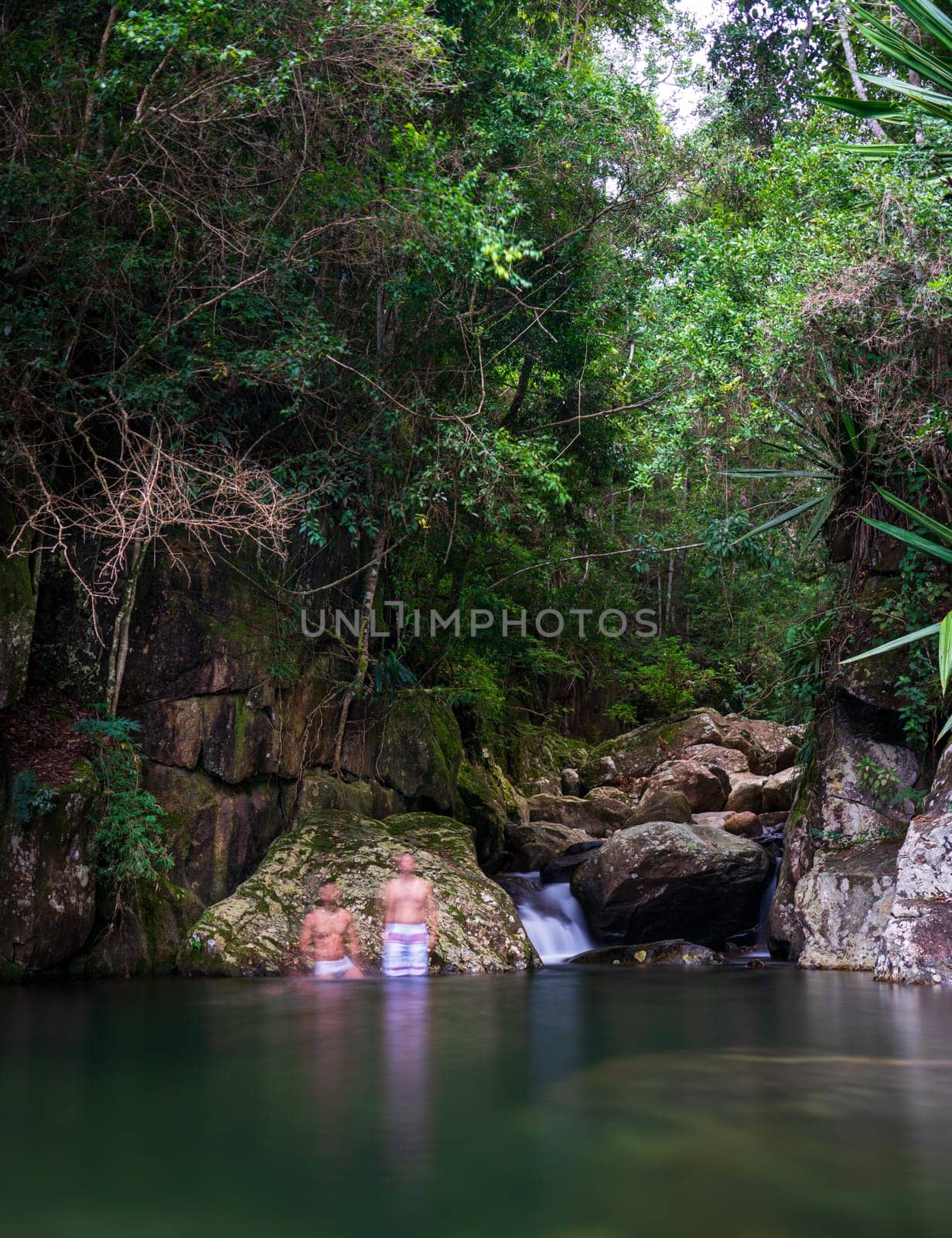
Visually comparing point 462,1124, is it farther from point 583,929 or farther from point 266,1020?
point 583,929

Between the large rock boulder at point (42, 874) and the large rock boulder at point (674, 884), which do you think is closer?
the large rock boulder at point (42, 874)

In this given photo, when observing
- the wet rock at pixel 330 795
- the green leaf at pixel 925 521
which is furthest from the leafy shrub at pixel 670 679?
the green leaf at pixel 925 521

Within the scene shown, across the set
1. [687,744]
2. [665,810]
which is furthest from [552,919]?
[687,744]

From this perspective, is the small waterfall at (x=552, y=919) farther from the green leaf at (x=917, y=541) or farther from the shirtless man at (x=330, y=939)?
the green leaf at (x=917, y=541)

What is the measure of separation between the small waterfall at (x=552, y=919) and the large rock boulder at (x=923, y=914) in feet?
13.9

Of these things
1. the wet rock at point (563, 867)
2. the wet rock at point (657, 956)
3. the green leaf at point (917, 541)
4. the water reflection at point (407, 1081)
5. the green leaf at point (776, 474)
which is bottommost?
the wet rock at point (657, 956)

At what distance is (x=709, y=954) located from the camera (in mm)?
12188

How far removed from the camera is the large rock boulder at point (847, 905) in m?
10.7

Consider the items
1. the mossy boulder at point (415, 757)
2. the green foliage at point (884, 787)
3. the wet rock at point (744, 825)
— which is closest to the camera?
the green foliage at point (884, 787)

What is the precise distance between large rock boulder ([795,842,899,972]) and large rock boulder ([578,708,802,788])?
9.89 metres

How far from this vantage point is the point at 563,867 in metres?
15.1

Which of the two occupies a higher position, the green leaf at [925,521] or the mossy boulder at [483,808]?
the green leaf at [925,521]

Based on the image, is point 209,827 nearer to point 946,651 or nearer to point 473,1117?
point 473,1117

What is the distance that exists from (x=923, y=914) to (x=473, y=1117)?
6.23 metres
